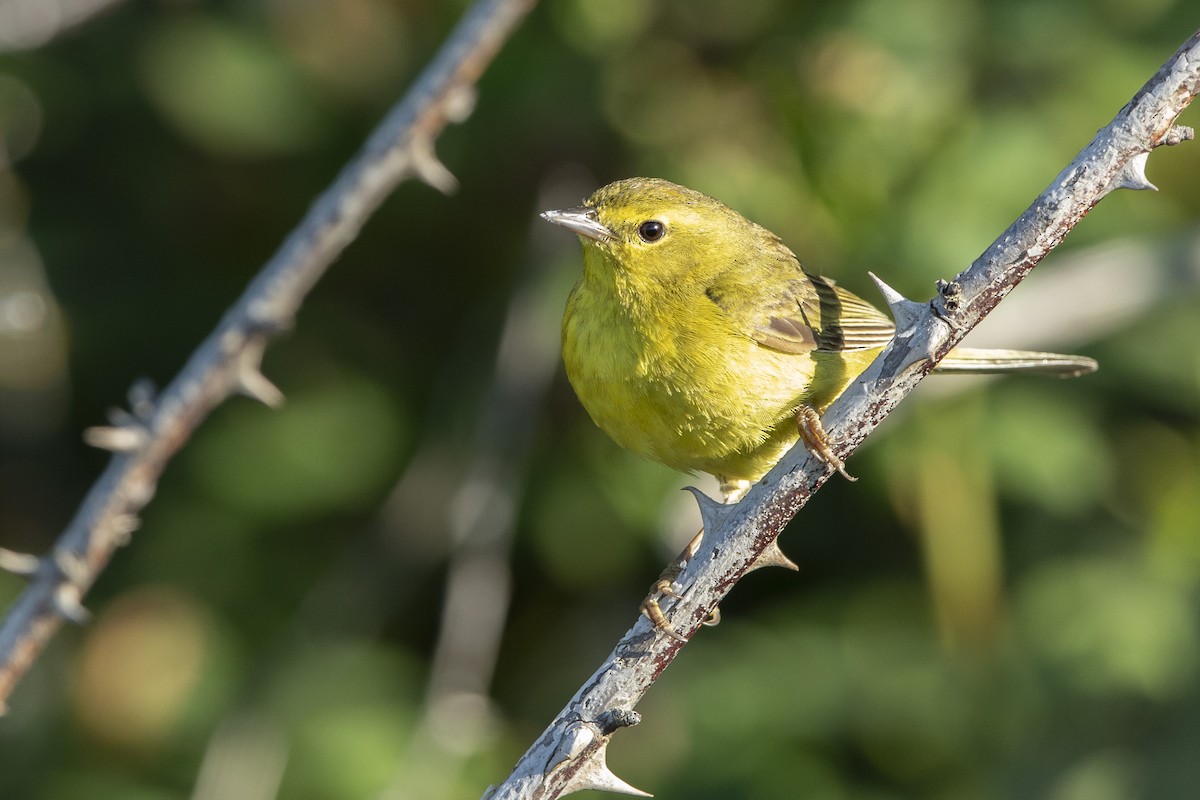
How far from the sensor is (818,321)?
388 centimetres

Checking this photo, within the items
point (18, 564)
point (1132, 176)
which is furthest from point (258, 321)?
point (1132, 176)

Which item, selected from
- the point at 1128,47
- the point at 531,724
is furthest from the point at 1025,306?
the point at 531,724

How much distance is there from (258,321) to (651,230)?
1.20 metres

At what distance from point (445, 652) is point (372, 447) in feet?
3.44

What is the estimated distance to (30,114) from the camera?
569cm

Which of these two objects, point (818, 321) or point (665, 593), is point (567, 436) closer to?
point (818, 321)

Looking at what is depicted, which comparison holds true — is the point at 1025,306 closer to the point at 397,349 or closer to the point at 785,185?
the point at 785,185

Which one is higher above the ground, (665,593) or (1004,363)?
(1004,363)

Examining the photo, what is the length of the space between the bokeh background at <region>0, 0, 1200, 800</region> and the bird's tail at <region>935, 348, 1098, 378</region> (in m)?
0.82

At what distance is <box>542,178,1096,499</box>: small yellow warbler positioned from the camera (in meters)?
3.40

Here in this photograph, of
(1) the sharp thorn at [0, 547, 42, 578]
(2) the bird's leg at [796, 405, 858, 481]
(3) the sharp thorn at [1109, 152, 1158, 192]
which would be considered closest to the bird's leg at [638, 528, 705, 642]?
(2) the bird's leg at [796, 405, 858, 481]

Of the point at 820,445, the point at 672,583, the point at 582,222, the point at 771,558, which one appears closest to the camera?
the point at 820,445

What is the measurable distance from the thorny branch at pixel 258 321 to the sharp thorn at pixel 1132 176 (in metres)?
1.71

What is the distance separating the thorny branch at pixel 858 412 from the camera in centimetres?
220
